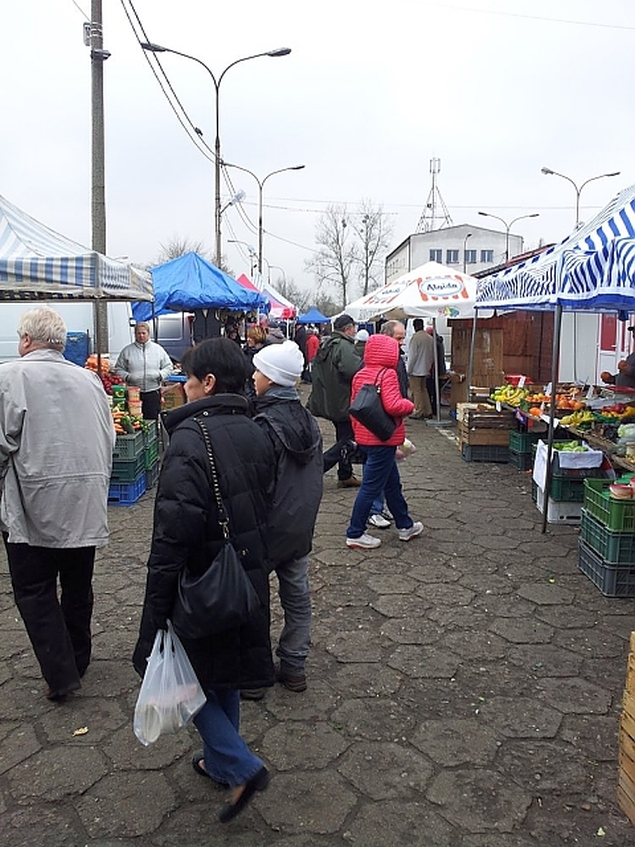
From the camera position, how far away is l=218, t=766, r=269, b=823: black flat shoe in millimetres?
2643

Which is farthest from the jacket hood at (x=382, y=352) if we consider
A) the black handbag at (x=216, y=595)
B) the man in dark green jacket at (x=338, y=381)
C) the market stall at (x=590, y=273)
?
the black handbag at (x=216, y=595)

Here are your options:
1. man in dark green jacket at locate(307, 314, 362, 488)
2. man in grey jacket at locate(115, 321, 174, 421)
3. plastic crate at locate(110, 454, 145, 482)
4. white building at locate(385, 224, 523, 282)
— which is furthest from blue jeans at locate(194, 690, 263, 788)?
white building at locate(385, 224, 523, 282)

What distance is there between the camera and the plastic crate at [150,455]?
25.7 feet

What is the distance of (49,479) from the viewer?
11.2 feet

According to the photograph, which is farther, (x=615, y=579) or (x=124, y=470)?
(x=124, y=470)

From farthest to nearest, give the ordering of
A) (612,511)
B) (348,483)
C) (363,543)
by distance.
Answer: (348,483), (363,543), (612,511)

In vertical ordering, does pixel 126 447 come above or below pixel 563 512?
above

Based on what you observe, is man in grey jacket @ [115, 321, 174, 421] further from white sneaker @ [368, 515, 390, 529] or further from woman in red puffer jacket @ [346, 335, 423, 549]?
woman in red puffer jacket @ [346, 335, 423, 549]

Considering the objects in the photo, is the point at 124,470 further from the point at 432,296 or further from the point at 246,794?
the point at 432,296

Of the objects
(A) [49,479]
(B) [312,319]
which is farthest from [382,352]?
(B) [312,319]

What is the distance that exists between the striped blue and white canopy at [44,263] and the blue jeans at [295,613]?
3139 millimetres

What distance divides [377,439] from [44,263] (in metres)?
2.82

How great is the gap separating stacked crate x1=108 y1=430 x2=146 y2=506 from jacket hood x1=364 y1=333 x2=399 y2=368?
274cm

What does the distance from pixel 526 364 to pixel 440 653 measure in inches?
416
